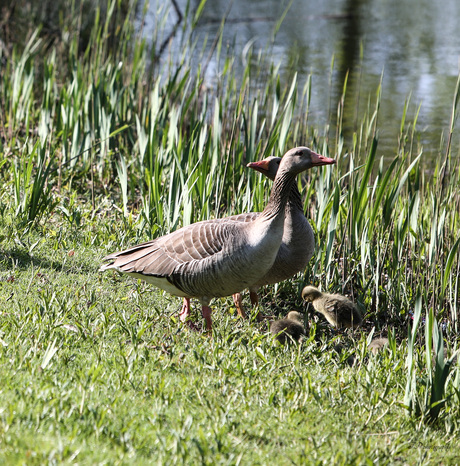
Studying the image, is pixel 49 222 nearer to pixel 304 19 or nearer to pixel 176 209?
pixel 176 209

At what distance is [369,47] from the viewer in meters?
14.3

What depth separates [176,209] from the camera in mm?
4836

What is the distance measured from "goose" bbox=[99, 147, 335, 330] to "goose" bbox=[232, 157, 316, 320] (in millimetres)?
305

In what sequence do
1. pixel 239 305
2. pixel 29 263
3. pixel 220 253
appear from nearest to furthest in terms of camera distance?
pixel 220 253 < pixel 239 305 < pixel 29 263

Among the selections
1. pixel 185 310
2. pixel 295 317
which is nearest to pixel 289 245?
pixel 295 317

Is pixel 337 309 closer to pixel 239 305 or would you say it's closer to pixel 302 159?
pixel 239 305

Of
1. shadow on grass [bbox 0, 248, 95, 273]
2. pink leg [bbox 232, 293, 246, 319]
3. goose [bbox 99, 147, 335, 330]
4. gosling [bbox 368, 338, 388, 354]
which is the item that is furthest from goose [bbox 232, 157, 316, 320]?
shadow on grass [bbox 0, 248, 95, 273]

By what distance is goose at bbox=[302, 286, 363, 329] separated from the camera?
4254mm

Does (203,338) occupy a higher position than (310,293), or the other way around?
(310,293)

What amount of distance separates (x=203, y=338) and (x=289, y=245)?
0.89m

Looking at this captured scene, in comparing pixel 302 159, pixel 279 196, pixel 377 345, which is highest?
pixel 302 159

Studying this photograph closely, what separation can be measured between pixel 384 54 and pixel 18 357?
1241 centimetres

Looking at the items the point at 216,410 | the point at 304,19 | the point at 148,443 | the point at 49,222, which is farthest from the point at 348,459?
the point at 304,19

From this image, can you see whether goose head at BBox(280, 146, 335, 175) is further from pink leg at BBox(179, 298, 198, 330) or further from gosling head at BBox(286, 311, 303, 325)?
pink leg at BBox(179, 298, 198, 330)
